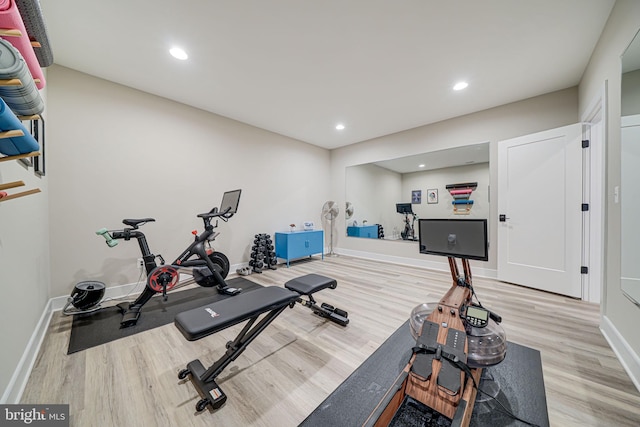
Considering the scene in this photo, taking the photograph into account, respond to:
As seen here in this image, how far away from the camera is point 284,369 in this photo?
5.23ft

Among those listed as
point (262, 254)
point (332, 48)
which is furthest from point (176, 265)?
point (332, 48)

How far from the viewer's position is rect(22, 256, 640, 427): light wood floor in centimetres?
124

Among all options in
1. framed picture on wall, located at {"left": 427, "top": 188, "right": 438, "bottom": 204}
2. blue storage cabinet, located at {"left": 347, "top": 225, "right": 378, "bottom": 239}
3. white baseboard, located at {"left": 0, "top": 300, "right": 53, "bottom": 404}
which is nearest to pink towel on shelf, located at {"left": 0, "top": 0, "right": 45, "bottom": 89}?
white baseboard, located at {"left": 0, "top": 300, "right": 53, "bottom": 404}

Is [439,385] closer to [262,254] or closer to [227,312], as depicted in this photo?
[227,312]

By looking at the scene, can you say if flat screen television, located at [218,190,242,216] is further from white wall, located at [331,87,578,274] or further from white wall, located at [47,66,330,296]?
white wall, located at [331,87,578,274]

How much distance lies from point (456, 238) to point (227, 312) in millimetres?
1802

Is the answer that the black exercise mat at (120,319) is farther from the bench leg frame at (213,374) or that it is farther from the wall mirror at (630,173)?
the wall mirror at (630,173)

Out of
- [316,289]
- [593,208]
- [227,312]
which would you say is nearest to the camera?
[227,312]

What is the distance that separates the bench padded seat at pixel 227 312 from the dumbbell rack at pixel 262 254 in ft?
7.74

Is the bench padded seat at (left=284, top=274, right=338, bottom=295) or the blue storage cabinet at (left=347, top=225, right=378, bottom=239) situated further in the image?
the blue storage cabinet at (left=347, top=225, right=378, bottom=239)

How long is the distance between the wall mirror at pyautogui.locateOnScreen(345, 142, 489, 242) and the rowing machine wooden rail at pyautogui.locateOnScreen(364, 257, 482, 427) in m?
3.67

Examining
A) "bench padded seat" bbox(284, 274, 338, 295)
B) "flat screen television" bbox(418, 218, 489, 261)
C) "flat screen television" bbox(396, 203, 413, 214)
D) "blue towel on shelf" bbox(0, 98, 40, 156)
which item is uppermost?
"blue towel on shelf" bbox(0, 98, 40, 156)

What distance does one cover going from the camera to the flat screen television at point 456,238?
171 cm

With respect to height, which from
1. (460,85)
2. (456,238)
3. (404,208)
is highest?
(460,85)
